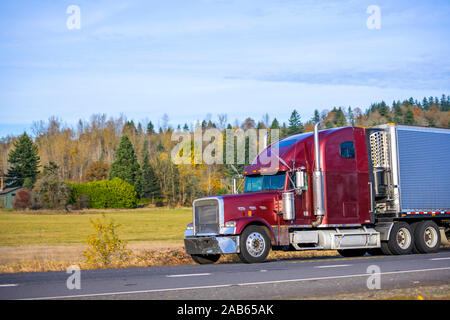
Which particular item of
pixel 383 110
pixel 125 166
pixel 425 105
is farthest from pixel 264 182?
pixel 425 105

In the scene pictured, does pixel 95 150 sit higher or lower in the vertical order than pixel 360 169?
higher

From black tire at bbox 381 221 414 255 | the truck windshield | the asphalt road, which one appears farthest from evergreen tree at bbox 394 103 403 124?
the asphalt road

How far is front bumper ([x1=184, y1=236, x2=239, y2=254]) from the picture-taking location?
1529cm

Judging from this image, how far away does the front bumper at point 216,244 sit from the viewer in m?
15.3

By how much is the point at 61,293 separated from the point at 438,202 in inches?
597

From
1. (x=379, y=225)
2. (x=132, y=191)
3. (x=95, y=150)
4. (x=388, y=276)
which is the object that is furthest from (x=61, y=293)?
(x=95, y=150)

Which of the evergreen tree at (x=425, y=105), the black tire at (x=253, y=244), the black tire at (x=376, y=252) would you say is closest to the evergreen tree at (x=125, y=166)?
the evergreen tree at (x=425, y=105)

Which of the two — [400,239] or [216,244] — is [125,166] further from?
[216,244]

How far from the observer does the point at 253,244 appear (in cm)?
1568

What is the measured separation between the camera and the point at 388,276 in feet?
37.7

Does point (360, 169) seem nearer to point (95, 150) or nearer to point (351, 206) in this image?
point (351, 206)

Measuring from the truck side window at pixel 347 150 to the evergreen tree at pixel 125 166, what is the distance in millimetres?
94101

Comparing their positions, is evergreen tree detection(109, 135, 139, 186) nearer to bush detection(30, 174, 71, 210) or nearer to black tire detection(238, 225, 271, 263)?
bush detection(30, 174, 71, 210)

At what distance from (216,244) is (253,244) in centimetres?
108
